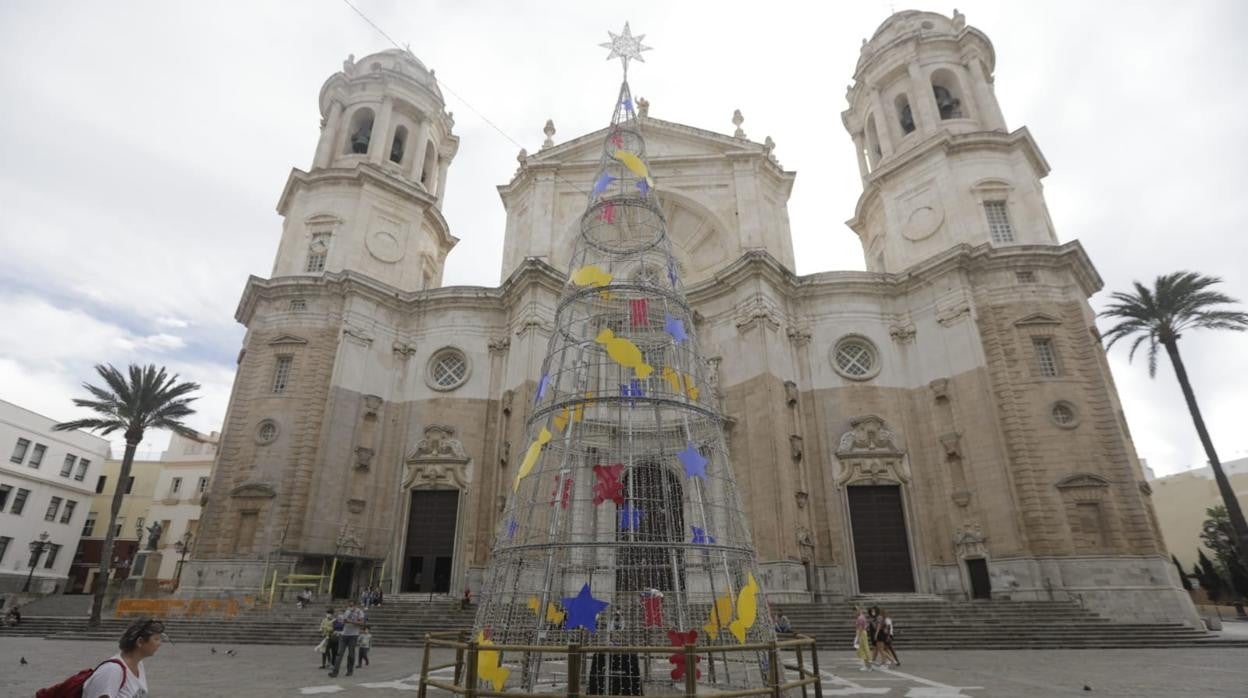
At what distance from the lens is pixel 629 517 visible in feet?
26.3

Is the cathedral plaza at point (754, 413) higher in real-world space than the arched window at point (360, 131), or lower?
lower

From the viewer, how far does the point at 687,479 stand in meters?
8.34

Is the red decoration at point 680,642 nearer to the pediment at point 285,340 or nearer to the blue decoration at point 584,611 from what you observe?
the blue decoration at point 584,611

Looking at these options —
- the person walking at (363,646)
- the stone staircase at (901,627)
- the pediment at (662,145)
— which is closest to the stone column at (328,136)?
the pediment at (662,145)

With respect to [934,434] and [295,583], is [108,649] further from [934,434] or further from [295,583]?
[934,434]

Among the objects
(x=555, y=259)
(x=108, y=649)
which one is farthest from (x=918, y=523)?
(x=108, y=649)

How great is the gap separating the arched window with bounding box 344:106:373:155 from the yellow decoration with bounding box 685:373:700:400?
3011cm

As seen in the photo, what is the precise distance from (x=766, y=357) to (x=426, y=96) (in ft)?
77.7

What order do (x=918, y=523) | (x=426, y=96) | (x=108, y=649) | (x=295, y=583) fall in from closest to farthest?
(x=108, y=649), (x=295, y=583), (x=918, y=523), (x=426, y=96)

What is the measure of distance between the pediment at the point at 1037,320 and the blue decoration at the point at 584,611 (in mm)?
23313

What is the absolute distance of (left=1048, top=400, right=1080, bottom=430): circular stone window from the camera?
2236 centimetres

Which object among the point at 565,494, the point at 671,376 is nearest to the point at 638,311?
the point at 671,376

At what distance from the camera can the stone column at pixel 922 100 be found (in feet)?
98.1

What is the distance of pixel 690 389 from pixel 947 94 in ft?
100.0
